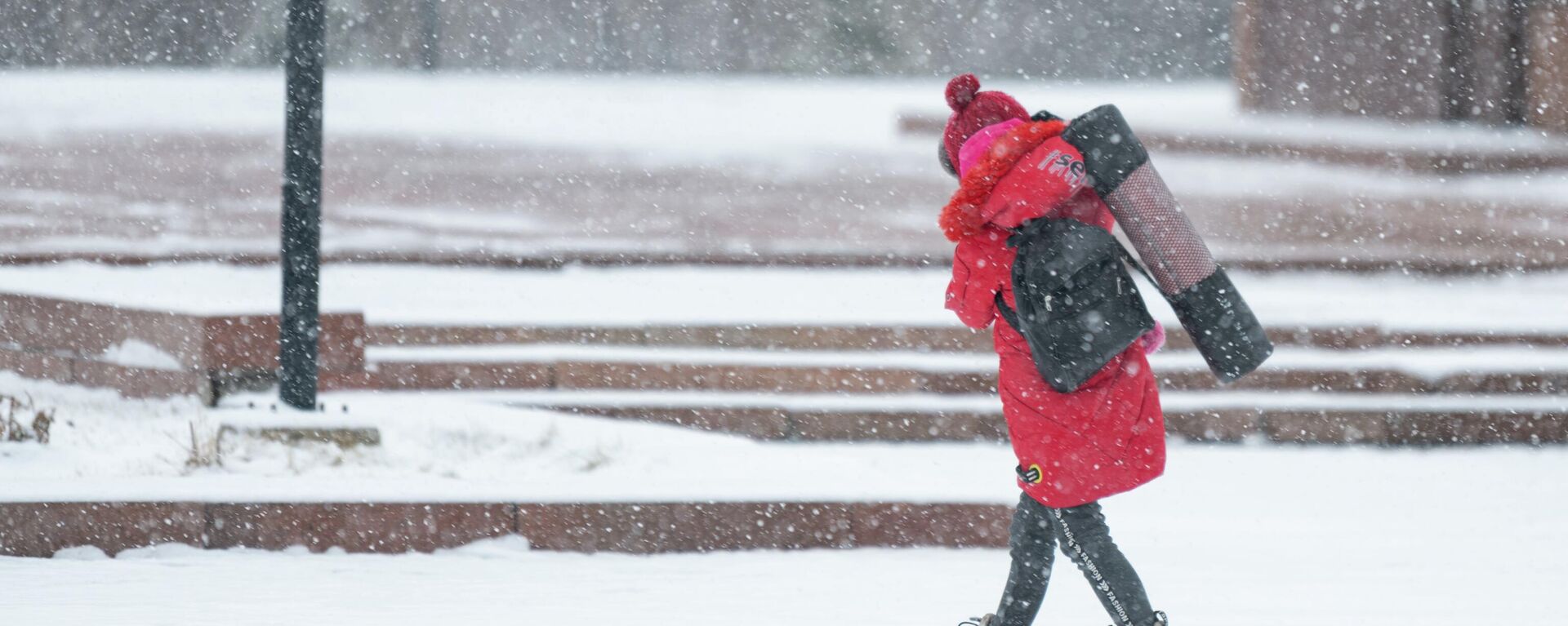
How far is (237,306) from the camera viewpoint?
537cm

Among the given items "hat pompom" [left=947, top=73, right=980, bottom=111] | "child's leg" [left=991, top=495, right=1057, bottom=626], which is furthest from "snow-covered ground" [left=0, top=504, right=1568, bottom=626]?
"hat pompom" [left=947, top=73, right=980, bottom=111]

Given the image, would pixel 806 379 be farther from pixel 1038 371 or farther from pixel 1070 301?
pixel 1070 301

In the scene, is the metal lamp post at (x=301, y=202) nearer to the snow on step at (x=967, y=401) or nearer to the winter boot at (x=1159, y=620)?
the snow on step at (x=967, y=401)

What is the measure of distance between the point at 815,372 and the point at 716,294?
1.21 metres

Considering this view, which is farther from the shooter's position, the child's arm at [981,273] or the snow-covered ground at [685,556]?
the snow-covered ground at [685,556]

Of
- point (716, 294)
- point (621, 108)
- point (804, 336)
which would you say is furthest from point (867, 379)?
point (621, 108)

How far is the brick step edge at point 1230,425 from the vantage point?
622cm

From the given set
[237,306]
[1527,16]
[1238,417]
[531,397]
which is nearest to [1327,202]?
[1527,16]

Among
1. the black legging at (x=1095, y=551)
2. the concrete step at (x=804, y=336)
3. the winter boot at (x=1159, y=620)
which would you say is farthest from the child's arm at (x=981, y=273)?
the concrete step at (x=804, y=336)

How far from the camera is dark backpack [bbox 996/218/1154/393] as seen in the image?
3117mm

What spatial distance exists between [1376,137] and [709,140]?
A: 6360 mm

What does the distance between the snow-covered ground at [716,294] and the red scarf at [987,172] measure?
3.64 m

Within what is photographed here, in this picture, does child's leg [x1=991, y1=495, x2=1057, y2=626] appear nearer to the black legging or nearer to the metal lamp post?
the black legging

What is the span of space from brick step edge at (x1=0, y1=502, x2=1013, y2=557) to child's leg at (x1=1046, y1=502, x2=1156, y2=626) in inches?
54.3
